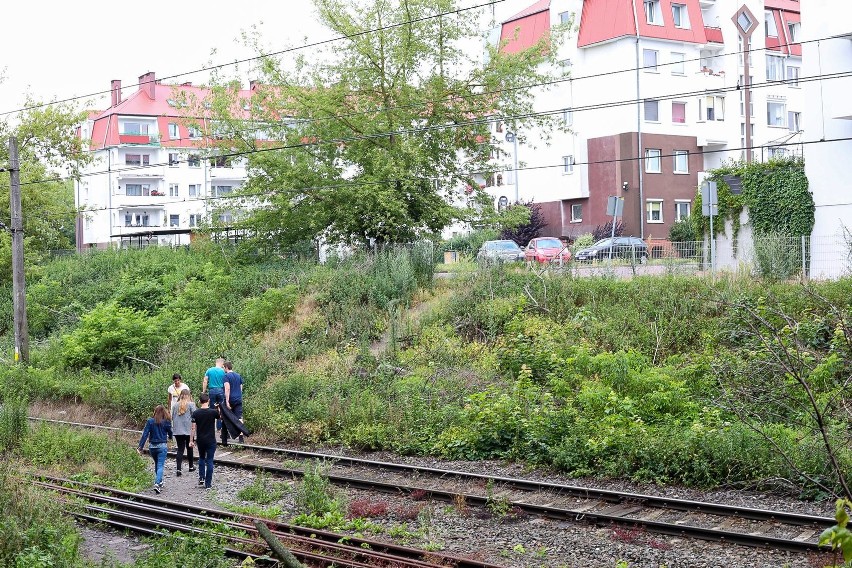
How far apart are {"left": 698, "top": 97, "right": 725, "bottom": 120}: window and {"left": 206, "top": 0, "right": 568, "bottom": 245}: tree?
25.4 metres

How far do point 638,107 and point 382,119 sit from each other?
2473 centimetres

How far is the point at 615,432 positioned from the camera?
52.8 feet

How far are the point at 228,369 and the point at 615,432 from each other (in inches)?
374

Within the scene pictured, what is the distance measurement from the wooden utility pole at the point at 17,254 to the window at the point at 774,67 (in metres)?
48.7

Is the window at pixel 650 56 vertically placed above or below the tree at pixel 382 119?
above

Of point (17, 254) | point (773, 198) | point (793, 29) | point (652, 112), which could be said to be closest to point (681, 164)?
point (652, 112)

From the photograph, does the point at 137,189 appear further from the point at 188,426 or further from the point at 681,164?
the point at 188,426

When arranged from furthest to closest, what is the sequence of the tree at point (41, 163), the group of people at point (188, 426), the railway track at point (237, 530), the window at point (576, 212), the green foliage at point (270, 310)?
the window at point (576, 212) → the tree at point (41, 163) → the green foliage at point (270, 310) → the group of people at point (188, 426) → the railway track at point (237, 530)

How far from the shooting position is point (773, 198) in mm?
28172

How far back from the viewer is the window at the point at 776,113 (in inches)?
2334

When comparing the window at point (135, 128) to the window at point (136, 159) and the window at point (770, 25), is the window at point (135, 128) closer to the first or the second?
the window at point (136, 159)

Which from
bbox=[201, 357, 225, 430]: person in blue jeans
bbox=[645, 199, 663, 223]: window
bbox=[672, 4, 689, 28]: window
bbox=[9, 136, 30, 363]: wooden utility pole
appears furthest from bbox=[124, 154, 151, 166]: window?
bbox=[201, 357, 225, 430]: person in blue jeans

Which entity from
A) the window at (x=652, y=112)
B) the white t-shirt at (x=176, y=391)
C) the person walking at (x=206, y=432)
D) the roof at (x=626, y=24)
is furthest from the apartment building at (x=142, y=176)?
the person walking at (x=206, y=432)

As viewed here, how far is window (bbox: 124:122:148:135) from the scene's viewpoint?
7175 centimetres
